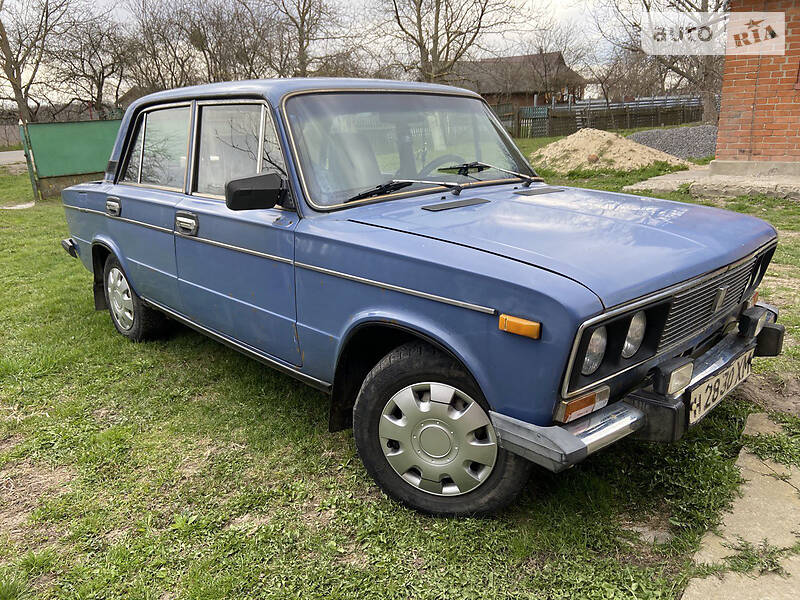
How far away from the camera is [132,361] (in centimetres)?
455

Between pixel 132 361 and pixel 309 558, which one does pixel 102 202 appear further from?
pixel 309 558

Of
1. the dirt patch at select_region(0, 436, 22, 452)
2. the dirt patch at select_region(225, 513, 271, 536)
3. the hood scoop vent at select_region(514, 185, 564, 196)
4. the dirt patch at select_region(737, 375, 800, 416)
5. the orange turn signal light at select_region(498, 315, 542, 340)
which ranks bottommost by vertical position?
the dirt patch at select_region(225, 513, 271, 536)

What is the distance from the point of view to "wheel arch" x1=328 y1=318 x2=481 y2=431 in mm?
2699

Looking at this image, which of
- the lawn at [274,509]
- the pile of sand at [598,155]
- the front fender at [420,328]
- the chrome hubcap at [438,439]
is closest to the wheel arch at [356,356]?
the front fender at [420,328]

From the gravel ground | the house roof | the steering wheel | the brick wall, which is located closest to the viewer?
the steering wheel

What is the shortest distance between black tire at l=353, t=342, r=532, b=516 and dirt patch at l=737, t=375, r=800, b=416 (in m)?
1.97

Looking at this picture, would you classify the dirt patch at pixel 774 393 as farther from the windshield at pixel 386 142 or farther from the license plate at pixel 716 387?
the windshield at pixel 386 142

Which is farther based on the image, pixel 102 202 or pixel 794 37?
pixel 794 37

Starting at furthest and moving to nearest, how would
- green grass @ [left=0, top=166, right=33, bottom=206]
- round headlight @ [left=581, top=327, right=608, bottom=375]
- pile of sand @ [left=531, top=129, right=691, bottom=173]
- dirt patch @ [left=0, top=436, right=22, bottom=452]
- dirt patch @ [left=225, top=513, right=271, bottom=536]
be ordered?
pile of sand @ [left=531, top=129, right=691, bottom=173]
green grass @ [left=0, top=166, right=33, bottom=206]
dirt patch @ [left=0, top=436, right=22, bottom=452]
dirt patch @ [left=225, top=513, right=271, bottom=536]
round headlight @ [left=581, top=327, right=608, bottom=375]

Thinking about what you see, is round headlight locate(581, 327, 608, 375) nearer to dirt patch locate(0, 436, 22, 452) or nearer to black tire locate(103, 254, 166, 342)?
dirt patch locate(0, 436, 22, 452)

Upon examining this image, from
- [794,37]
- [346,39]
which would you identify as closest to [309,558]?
[794,37]

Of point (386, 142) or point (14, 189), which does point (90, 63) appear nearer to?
point (14, 189)

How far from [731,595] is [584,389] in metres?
0.91

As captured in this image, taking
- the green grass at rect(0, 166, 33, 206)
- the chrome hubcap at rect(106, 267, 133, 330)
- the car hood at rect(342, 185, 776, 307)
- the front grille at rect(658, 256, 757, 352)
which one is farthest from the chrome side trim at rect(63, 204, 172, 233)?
the green grass at rect(0, 166, 33, 206)
